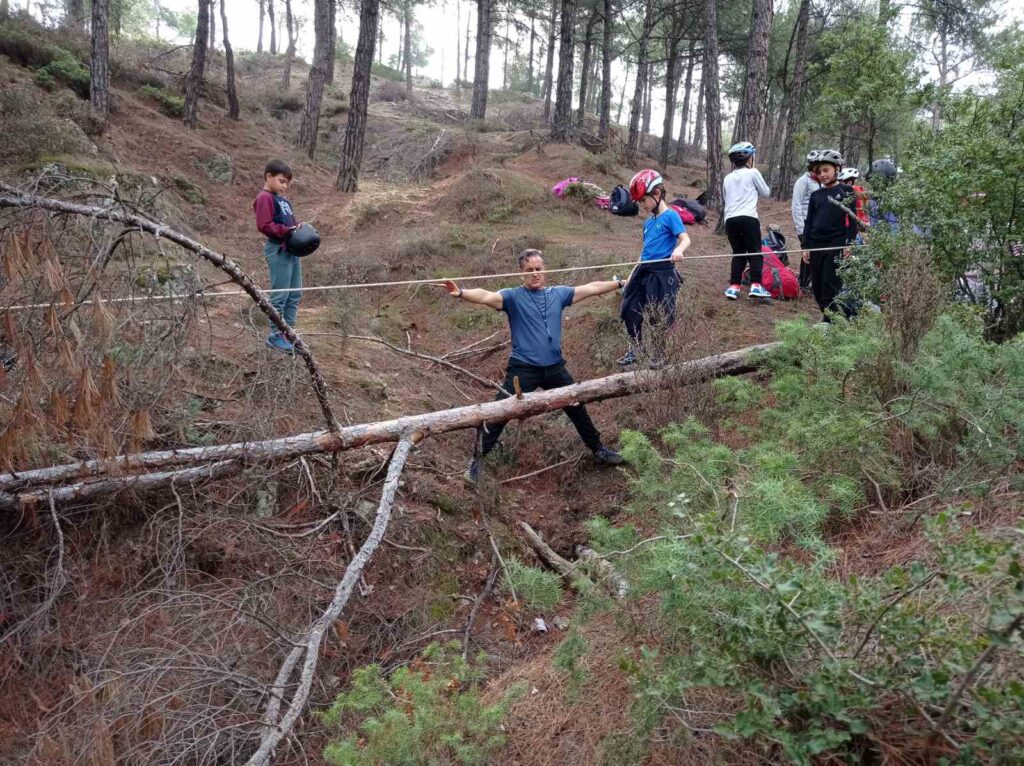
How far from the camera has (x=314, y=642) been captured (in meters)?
3.21

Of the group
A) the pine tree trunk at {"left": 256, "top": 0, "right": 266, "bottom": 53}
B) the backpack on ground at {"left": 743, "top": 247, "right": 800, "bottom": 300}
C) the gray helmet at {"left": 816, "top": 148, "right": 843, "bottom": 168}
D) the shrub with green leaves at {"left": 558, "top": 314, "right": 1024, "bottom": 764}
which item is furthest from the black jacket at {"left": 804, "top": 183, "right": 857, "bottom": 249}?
the pine tree trunk at {"left": 256, "top": 0, "right": 266, "bottom": 53}

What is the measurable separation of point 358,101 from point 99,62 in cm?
470

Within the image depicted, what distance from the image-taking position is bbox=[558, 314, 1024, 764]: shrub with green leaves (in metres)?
1.71

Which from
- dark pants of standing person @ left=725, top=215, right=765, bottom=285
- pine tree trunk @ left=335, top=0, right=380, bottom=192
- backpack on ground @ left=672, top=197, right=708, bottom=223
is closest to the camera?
dark pants of standing person @ left=725, top=215, right=765, bottom=285

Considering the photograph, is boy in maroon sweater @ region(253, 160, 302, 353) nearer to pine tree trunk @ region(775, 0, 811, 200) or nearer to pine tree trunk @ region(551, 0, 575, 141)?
pine tree trunk @ region(551, 0, 575, 141)

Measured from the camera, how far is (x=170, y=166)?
1244cm

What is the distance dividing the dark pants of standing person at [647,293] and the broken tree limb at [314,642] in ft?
8.66

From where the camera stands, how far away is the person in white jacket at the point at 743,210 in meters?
7.02

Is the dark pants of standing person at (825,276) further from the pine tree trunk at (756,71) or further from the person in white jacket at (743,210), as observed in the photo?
the pine tree trunk at (756,71)

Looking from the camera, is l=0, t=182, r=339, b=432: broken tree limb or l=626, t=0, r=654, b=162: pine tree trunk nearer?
l=0, t=182, r=339, b=432: broken tree limb

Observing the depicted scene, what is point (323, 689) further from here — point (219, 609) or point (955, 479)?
point (955, 479)

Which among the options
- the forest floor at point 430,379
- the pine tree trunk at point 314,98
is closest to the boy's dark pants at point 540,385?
the forest floor at point 430,379

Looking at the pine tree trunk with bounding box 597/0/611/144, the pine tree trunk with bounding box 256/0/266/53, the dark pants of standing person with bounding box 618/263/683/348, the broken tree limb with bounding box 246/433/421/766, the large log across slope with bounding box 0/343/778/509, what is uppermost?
the pine tree trunk with bounding box 256/0/266/53

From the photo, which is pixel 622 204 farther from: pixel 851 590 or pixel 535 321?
pixel 851 590
